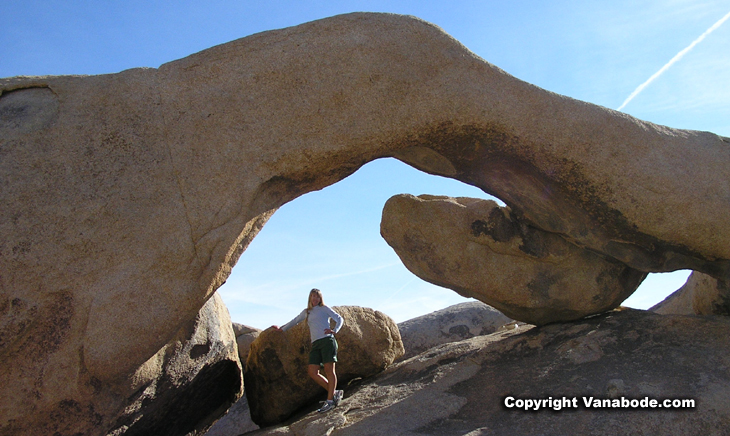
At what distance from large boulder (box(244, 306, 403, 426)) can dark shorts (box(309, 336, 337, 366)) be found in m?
0.48

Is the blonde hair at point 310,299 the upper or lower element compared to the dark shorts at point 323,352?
upper

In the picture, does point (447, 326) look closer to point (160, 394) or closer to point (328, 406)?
point (328, 406)

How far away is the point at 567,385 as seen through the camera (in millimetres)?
3498

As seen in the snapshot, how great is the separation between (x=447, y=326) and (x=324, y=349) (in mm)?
3553

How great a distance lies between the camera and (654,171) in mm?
3721

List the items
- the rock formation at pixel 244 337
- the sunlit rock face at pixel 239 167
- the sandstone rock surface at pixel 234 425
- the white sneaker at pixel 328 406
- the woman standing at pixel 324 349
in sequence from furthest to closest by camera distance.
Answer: the rock formation at pixel 244 337
the sandstone rock surface at pixel 234 425
the woman standing at pixel 324 349
the white sneaker at pixel 328 406
the sunlit rock face at pixel 239 167

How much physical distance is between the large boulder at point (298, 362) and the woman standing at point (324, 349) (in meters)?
0.41

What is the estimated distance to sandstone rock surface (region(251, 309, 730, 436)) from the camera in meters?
3.08

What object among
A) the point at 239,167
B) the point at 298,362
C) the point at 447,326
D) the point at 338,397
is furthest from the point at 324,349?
the point at 447,326

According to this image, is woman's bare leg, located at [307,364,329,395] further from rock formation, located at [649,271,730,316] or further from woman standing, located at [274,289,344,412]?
rock formation, located at [649,271,730,316]

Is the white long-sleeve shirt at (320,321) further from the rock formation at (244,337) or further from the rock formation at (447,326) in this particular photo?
the rock formation at (447,326)

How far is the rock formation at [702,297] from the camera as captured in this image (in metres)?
4.45

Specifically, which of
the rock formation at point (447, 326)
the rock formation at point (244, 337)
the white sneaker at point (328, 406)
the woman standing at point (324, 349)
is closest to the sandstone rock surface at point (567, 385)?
the white sneaker at point (328, 406)

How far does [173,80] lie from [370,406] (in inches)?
101
